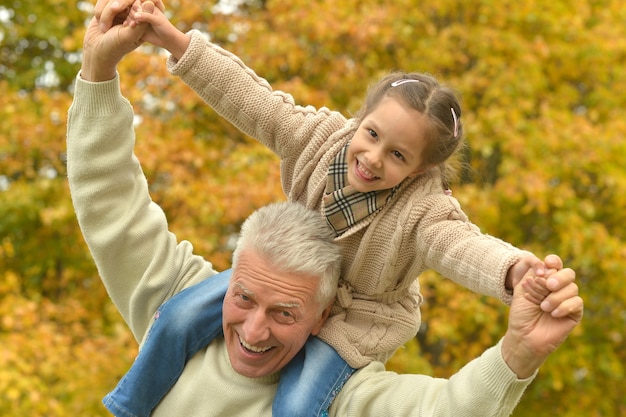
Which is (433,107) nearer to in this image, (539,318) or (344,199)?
(344,199)

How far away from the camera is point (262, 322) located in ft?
7.23

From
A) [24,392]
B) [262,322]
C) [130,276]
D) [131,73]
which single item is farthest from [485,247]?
[131,73]

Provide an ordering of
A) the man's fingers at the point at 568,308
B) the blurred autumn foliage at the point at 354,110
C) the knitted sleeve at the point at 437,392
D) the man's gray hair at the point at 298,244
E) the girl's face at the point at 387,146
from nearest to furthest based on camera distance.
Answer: the man's fingers at the point at 568,308, the knitted sleeve at the point at 437,392, the girl's face at the point at 387,146, the man's gray hair at the point at 298,244, the blurred autumn foliage at the point at 354,110

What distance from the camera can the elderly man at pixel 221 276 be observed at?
86.4 inches

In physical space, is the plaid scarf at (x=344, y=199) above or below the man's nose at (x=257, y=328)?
above

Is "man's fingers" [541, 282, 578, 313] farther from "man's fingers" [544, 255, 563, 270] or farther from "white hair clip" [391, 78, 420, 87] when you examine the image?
"white hair clip" [391, 78, 420, 87]

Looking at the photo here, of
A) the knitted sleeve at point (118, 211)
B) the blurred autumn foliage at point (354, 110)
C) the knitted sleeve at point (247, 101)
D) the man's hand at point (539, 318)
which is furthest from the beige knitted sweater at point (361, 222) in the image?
the blurred autumn foliage at point (354, 110)

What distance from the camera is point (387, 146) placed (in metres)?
2.11

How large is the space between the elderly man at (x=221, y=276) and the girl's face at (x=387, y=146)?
0.20m

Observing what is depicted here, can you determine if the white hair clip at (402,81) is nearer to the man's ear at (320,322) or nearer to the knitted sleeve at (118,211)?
the man's ear at (320,322)

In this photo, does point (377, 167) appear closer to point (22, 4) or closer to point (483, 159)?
point (483, 159)

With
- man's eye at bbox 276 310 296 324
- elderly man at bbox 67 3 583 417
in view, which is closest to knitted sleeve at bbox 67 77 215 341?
elderly man at bbox 67 3 583 417

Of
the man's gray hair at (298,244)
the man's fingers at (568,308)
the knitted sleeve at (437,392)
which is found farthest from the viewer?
the man's gray hair at (298,244)

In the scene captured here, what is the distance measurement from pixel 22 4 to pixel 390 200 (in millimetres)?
6912
